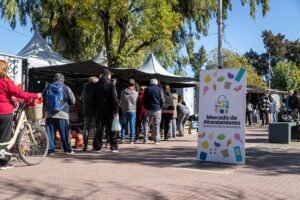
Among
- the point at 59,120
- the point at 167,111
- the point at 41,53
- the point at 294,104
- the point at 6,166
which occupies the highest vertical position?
the point at 41,53

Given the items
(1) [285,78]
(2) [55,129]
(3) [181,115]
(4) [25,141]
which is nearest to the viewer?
(4) [25,141]

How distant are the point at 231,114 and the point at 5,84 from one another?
4145mm

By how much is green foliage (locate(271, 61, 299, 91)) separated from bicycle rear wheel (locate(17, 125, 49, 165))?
5753 centimetres

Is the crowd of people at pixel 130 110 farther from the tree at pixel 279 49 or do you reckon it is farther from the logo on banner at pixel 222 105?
the tree at pixel 279 49

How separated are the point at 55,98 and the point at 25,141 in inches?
65.3

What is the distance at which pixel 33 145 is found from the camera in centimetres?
895

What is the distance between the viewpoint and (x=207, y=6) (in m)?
24.6

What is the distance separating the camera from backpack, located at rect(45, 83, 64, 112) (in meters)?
10.2

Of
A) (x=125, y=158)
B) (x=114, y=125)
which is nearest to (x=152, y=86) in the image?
(x=114, y=125)

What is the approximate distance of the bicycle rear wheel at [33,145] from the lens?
868cm

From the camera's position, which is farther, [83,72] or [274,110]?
[274,110]

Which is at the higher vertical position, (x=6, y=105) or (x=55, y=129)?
(x=6, y=105)

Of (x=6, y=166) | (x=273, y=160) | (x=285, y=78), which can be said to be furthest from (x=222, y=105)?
(x=285, y=78)

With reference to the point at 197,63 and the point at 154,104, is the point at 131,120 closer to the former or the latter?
the point at 154,104
